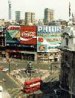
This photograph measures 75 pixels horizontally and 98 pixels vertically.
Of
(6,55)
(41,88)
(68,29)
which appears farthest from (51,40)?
(68,29)

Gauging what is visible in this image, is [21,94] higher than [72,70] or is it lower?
lower

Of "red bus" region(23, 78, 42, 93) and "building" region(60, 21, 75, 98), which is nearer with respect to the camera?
"building" region(60, 21, 75, 98)

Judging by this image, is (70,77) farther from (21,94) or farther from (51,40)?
(51,40)

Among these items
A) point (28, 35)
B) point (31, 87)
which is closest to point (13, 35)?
point (28, 35)

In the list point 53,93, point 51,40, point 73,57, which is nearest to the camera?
point 73,57

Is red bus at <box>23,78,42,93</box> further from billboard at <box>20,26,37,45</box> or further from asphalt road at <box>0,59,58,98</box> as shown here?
billboard at <box>20,26,37,45</box>

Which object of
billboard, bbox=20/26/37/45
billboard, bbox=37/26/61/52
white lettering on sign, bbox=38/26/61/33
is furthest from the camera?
billboard, bbox=20/26/37/45

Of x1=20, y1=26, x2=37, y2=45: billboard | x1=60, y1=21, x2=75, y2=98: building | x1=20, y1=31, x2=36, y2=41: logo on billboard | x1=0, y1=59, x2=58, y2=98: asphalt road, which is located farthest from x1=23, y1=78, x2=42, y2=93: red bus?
x1=20, y1=31, x2=36, y2=41: logo on billboard

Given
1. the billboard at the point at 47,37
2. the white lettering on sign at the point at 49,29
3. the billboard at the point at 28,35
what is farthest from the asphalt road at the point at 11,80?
the white lettering on sign at the point at 49,29
